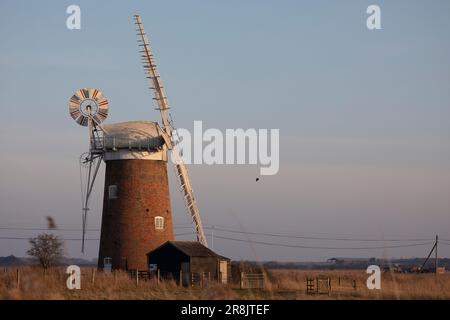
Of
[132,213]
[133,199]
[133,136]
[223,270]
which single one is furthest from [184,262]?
[133,136]

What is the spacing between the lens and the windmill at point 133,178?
56.8 m

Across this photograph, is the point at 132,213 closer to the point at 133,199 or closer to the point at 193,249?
the point at 133,199

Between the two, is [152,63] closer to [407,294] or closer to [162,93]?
[162,93]

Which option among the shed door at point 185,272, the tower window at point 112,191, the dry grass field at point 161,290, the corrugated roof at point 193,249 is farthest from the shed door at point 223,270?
the tower window at point 112,191

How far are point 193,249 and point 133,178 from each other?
18.2 feet

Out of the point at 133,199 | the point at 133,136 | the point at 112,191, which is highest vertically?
the point at 133,136

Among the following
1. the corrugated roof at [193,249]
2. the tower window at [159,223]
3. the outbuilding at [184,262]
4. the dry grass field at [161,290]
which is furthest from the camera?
the tower window at [159,223]

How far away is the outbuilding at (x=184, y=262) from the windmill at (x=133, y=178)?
161 cm

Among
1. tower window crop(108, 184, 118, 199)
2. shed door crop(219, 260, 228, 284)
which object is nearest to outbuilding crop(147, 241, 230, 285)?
shed door crop(219, 260, 228, 284)

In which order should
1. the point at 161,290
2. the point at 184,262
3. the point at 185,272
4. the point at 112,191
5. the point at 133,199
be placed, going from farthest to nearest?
the point at 112,191 → the point at 133,199 → the point at 184,262 → the point at 185,272 → the point at 161,290

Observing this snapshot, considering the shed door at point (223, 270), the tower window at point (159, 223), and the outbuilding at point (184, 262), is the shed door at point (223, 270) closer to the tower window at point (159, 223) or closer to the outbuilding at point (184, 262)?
the outbuilding at point (184, 262)

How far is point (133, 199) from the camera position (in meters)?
56.8

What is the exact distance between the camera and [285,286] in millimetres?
50750
